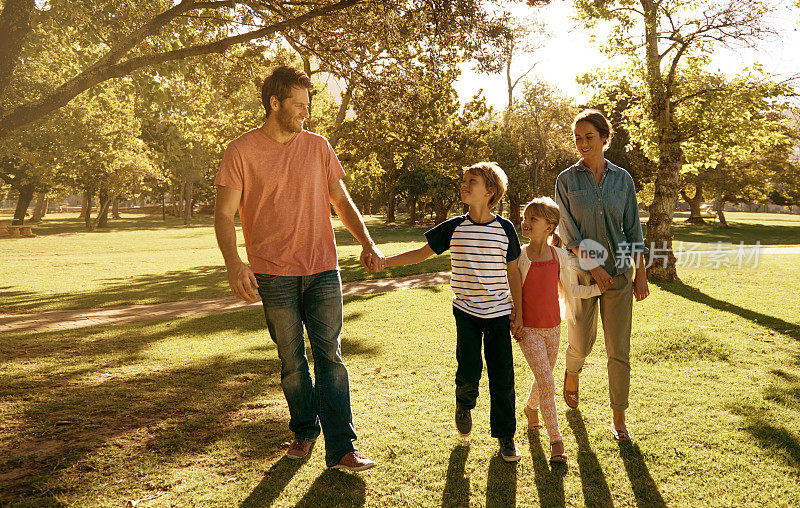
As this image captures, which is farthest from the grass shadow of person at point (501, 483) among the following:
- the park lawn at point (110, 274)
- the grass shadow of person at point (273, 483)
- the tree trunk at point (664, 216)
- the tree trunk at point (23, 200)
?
the tree trunk at point (23, 200)

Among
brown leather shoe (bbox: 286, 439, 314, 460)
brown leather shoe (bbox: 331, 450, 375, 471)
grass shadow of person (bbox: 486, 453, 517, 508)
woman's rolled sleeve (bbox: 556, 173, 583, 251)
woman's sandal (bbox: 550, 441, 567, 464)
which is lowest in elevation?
grass shadow of person (bbox: 486, 453, 517, 508)

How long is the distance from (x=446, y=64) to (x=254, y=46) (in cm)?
407

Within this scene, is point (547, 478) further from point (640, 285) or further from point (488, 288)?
point (640, 285)

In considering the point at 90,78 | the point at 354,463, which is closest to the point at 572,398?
the point at 354,463

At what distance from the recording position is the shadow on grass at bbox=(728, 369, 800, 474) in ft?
12.5

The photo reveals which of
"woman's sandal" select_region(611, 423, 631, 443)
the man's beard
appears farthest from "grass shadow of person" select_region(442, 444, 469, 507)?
the man's beard

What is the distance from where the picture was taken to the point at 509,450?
366 centimetres

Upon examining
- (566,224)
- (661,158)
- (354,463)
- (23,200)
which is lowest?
(354,463)

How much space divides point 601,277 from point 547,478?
1.46 m

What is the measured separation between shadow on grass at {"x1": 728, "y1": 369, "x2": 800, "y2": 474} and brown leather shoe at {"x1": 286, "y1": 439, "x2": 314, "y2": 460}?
3.18m

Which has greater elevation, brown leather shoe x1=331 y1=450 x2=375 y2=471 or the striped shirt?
the striped shirt

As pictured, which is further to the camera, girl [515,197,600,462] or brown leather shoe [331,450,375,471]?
girl [515,197,600,462]

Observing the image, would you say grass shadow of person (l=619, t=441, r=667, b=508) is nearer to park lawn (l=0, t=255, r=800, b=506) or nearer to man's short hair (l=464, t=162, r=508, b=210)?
park lawn (l=0, t=255, r=800, b=506)

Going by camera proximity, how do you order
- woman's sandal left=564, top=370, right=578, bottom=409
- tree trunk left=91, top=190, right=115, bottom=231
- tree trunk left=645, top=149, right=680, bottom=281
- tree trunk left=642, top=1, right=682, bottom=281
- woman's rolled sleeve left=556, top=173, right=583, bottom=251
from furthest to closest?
tree trunk left=91, top=190, right=115, bottom=231 → tree trunk left=645, top=149, right=680, bottom=281 → tree trunk left=642, top=1, right=682, bottom=281 → woman's sandal left=564, top=370, right=578, bottom=409 → woman's rolled sleeve left=556, top=173, right=583, bottom=251
